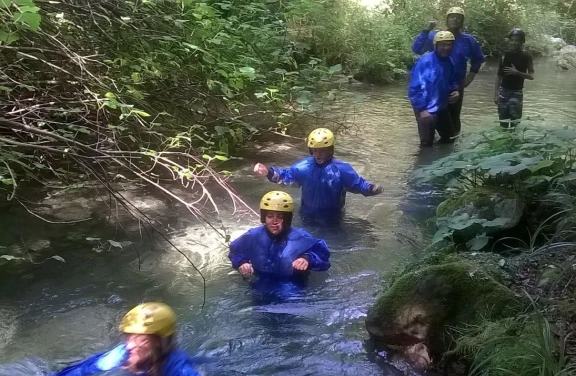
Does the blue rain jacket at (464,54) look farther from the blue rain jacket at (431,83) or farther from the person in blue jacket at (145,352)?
the person in blue jacket at (145,352)

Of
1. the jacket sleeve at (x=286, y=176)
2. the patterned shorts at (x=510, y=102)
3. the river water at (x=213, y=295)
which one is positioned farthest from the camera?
the patterned shorts at (x=510, y=102)

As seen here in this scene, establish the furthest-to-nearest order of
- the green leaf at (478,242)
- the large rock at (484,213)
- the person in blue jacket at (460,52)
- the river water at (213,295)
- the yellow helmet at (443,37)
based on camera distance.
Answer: the person in blue jacket at (460,52)
the yellow helmet at (443,37)
the large rock at (484,213)
the green leaf at (478,242)
the river water at (213,295)

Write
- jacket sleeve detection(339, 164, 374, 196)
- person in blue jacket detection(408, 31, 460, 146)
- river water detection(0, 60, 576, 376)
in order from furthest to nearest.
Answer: person in blue jacket detection(408, 31, 460, 146) < jacket sleeve detection(339, 164, 374, 196) < river water detection(0, 60, 576, 376)

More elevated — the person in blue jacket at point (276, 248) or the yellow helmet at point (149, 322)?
the yellow helmet at point (149, 322)

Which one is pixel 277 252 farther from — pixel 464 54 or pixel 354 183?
pixel 464 54

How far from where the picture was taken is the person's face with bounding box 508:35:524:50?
8625 mm

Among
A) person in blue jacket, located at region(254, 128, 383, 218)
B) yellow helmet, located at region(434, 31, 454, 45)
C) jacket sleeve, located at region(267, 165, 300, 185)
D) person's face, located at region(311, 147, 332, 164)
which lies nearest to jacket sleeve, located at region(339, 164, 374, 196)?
person in blue jacket, located at region(254, 128, 383, 218)

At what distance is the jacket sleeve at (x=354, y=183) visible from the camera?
6520mm

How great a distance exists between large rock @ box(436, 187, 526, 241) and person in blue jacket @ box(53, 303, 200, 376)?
8.59ft

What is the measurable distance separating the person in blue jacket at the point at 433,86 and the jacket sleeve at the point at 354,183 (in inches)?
118

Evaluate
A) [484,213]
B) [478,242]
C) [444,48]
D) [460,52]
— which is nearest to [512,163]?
[484,213]

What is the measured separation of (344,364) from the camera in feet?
13.4

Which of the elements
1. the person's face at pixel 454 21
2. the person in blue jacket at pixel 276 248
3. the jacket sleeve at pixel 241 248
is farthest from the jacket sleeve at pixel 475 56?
the jacket sleeve at pixel 241 248

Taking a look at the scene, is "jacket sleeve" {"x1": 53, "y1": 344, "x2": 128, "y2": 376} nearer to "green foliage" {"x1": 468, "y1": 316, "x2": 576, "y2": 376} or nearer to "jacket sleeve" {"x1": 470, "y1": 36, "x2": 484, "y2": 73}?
"green foliage" {"x1": 468, "y1": 316, "x2": 576, "y2": 376}
